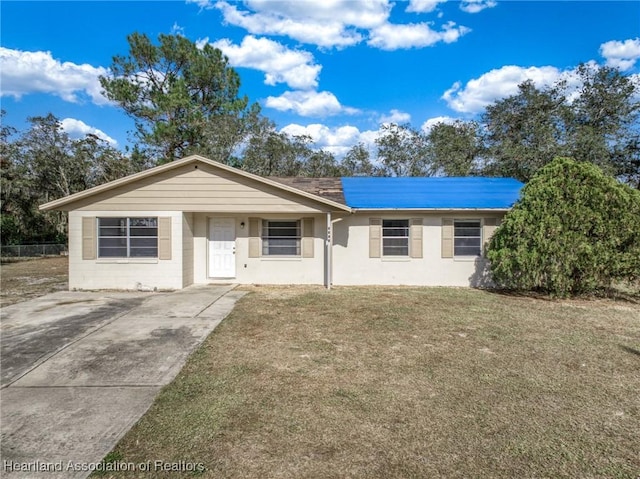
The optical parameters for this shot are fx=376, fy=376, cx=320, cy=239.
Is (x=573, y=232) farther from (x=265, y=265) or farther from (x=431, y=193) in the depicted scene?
(x=265, y=265)

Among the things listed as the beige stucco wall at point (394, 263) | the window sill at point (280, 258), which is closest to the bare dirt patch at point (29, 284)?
the window sill at point (280, 258)

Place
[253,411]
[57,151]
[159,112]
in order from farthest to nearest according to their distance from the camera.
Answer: [57,151], [159,112], [253,411]

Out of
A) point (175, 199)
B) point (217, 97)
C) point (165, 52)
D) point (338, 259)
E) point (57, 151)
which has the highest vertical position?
point (165, 52)

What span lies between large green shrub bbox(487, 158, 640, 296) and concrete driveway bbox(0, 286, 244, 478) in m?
7.43

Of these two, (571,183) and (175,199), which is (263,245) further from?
(571,183)

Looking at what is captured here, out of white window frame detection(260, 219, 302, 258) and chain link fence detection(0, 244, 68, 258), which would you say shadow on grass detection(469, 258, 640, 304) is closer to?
white window frame detection(260, 219, 302, 258)

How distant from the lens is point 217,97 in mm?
24172

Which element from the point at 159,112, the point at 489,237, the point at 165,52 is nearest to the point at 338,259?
the point at 489,237

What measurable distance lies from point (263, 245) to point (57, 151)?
23.4 metres

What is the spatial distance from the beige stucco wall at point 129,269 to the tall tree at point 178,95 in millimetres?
12920

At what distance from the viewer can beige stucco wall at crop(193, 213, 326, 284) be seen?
11508 mm

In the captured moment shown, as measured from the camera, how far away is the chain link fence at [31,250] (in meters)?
22.4

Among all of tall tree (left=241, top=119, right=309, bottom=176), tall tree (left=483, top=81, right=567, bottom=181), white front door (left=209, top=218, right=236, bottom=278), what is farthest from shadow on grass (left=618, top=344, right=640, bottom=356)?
tall tree (left=241, top=119, right=309, bottom=176)

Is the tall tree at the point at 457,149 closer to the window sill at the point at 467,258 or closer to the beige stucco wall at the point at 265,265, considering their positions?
the window sill at the point at 467,258
